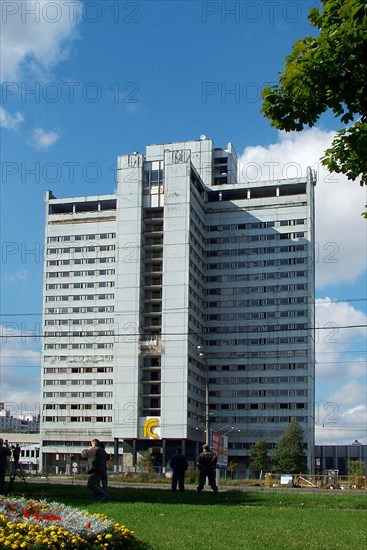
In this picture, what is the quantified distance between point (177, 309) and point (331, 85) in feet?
377

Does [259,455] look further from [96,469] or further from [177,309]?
[96,469]

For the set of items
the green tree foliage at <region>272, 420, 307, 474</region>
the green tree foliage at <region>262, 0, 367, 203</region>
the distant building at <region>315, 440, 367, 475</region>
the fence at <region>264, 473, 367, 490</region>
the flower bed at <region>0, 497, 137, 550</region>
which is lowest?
the distant building at <region>315, 440, 367, 475</region>

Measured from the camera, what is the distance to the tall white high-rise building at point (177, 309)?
123 m

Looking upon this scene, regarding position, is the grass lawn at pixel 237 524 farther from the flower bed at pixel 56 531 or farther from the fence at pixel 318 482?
the fence at pixel 318 482

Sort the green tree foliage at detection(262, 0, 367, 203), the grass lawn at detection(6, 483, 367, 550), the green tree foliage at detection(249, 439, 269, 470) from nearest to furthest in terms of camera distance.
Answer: the green tree foliage at detection(262, 0, 367, 203)
the grass lawn at detection(6, 483, 367, 550)
the green tree foliage at detection(249, 439, 269, 470)

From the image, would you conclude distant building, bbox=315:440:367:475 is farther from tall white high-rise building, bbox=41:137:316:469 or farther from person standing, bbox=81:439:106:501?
person standing, bbox=81:439:106:501

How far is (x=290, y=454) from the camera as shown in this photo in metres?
111

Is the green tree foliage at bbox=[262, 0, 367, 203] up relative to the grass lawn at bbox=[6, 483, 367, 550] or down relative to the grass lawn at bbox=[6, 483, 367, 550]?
up

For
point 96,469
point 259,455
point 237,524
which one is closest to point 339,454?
point 259,455

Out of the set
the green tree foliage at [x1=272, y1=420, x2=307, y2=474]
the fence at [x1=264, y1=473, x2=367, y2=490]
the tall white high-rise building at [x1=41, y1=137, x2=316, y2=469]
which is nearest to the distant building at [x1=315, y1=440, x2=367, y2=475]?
the tall white high-rise building at [x1=41, y1=137, x2=316, y2=469]

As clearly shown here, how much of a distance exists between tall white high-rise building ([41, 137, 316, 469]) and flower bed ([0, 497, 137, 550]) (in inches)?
4314

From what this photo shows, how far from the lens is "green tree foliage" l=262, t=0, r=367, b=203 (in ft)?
→ 27.5

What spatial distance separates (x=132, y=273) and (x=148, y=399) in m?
20.2

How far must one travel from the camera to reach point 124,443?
4872 inches
